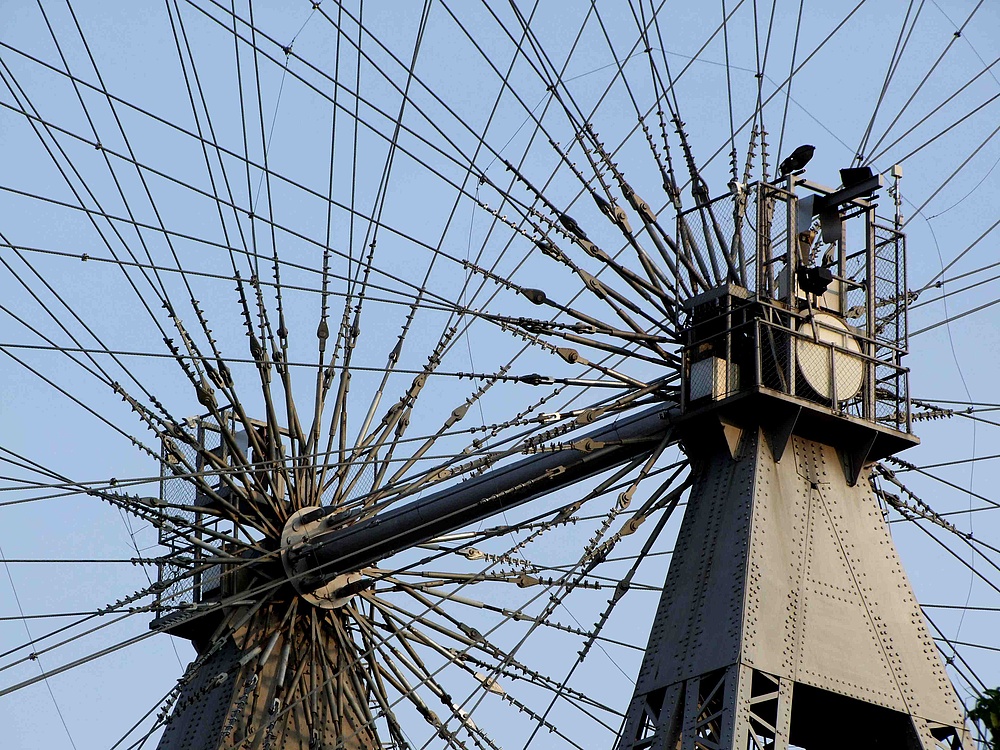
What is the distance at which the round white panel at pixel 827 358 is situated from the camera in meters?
20.9

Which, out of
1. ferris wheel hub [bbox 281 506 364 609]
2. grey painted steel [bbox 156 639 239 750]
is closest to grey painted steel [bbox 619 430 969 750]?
ferris wheel hub [bbox 281 506 364 609]

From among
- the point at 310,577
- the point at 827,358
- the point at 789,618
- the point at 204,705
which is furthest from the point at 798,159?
the point at 204,705

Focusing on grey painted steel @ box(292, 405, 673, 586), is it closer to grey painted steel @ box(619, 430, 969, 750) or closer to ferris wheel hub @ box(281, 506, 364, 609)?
ferris wheel hub @ box(281, 506, 364, 609)

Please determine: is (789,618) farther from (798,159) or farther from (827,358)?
(798,159)

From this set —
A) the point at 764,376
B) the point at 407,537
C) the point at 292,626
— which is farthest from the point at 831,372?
the point at 292,626

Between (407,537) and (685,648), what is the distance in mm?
6765

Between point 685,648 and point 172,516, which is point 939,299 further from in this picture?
point 172,516

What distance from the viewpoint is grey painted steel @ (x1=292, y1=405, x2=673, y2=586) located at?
22.6m

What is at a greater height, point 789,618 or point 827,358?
point 827,358

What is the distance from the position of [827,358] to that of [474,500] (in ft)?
18.0

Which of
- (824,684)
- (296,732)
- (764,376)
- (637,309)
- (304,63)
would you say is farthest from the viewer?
(296,732)

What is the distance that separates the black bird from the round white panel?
70.2 inches

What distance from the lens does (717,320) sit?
21.4m

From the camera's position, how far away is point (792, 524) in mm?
20391
